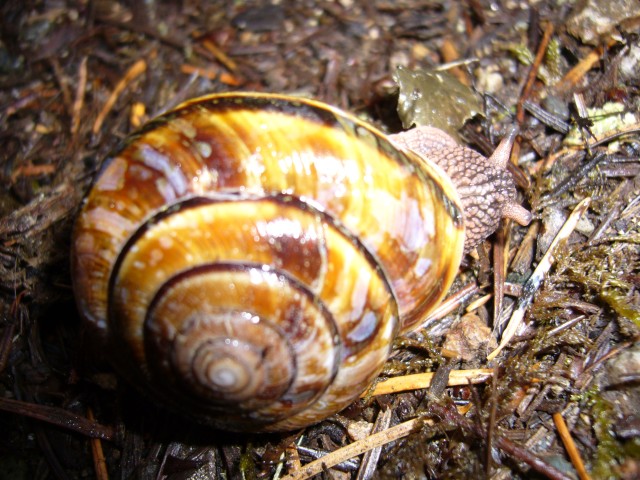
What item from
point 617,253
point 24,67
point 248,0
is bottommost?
point 617,253

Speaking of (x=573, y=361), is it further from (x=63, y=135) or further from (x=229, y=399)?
(x=63, y=135)

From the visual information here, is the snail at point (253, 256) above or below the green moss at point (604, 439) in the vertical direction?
above

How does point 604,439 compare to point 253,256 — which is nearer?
point 253,256

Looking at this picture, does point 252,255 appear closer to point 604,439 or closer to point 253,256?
point 253,256

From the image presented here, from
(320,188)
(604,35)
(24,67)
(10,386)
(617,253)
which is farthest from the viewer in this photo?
(24,67)

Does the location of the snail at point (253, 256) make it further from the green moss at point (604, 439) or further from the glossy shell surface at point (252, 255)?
the green moss at point (604, 439)

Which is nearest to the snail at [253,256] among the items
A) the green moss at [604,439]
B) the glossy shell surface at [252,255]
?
the glossy shell surface at [252,255]

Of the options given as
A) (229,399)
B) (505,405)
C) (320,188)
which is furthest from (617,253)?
(229,399)

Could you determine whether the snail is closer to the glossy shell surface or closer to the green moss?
the glossy shell surface

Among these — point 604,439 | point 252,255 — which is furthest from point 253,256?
point 604,439
